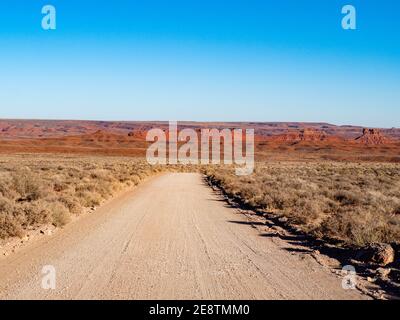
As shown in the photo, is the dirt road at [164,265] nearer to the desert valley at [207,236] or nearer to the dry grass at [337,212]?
the desert valley at [207,236]

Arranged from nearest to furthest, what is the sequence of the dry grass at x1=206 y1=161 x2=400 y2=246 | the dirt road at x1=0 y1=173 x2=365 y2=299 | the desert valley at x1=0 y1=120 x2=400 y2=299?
the dirt road at x1=0 y1=173 x2=365 y2=299 → the desert valley at x1=0 y1=120 x2=400 y2=299 → the dry grass at x1=206 y1=161 x2=400 y2=246


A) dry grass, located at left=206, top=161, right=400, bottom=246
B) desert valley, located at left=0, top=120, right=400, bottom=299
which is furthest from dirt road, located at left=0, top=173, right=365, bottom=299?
dry grass, located at left=206, top=161, right=400, bottom=246

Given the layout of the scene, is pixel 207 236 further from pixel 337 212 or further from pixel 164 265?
pixel 337 212

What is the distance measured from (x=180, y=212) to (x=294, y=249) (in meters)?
6.57

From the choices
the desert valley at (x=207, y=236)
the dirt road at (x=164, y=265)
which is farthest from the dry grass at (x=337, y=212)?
the dirt road at (x=164, y=265)

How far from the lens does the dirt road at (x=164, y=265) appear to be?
22.3 feet

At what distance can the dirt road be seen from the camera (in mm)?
6805

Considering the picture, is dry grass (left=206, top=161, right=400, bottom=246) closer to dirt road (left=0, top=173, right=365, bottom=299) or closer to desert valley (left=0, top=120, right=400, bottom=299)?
desert valley (left=0, top=120, right=400, bottom=299)

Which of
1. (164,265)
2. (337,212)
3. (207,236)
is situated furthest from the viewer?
(337,212)

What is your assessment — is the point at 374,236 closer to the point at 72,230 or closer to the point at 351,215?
the point at 351,215

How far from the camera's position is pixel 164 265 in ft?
27.8

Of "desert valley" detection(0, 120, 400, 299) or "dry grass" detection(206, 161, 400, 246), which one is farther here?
"dry grass" detection(206, 161, 400, 246)

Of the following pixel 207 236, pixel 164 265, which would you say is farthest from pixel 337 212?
pixel 164 265
